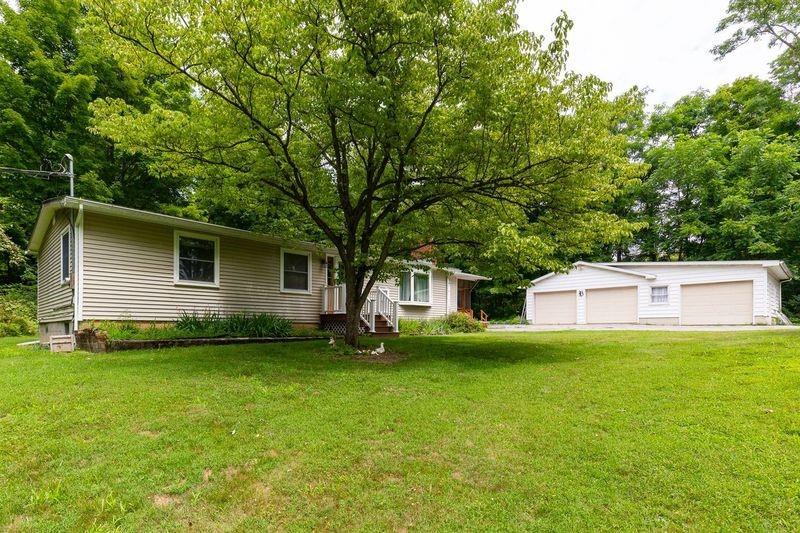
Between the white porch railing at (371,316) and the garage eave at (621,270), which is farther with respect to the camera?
the garage eave at (621,270)

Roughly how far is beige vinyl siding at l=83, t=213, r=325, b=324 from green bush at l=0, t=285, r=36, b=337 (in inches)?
375

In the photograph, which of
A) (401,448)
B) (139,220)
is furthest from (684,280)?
(139,220)

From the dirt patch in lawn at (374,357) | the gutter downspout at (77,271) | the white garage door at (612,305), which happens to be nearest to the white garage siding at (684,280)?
the white garage door at (612,305)

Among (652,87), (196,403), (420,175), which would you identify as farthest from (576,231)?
(652,87)

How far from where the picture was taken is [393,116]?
6.79 metres

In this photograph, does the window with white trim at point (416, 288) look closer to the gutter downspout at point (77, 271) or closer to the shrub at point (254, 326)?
the shrub at point (254, 326)

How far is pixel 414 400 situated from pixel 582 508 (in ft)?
8.14

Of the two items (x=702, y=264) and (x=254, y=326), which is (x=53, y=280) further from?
(x=702, y=264)

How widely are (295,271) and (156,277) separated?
400cm

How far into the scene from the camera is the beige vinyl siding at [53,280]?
10.1m

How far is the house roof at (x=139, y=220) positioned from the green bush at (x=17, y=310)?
377 cm

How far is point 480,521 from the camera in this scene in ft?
9.85

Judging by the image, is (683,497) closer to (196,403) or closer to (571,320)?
(196,403)

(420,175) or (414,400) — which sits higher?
(420,175)
